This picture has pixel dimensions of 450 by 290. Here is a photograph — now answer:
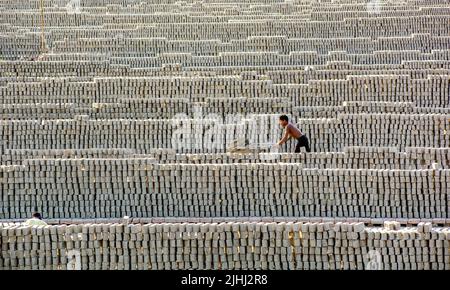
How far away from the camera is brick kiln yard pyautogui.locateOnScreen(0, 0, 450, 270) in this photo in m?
7.80

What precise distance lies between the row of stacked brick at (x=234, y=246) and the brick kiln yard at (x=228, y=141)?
0.02m

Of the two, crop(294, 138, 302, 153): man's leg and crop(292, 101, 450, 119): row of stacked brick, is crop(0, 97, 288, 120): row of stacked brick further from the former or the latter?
crop(294, 138, 302, 153): man's leg

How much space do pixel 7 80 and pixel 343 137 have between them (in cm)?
689

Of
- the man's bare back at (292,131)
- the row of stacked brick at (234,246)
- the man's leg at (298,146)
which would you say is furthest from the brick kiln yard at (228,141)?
the man's bare back at (292,131)

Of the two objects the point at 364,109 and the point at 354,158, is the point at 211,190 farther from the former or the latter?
the point at 364,109

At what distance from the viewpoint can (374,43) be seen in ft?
53.3

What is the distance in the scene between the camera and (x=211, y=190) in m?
10.0

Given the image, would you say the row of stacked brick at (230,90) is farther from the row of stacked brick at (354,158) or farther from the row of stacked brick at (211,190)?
the row of stacked brick at (211,190)

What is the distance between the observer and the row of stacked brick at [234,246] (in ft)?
25.5

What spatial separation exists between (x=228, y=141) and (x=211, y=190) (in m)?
2.07

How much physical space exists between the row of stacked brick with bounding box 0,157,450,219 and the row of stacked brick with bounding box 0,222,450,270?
6.54ft

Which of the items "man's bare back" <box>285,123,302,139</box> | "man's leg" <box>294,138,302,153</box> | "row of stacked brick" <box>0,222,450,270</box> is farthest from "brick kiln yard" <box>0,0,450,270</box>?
"man's bare back" <box>285,123,302,139</box>

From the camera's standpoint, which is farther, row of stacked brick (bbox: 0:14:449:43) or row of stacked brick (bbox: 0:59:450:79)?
row of stacked brick (bbox: 0:14:449:43)
